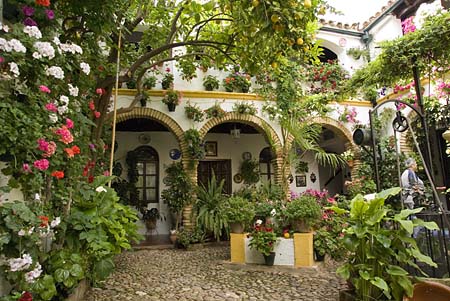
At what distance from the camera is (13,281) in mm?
2088

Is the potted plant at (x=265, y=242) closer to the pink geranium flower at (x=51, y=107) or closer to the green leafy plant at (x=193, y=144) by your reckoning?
the green leafy plant at (x=193, y=144)

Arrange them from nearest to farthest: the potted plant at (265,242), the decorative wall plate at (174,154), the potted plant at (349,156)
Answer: the potted plant at (265,242), the potted plant at (349,156), the decorative wall plate at (174,154)

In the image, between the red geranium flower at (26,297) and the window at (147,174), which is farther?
the window at (147,174)

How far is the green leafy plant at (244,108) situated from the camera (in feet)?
25.4

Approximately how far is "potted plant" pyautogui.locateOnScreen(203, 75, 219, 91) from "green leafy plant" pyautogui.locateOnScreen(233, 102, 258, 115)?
0.70m

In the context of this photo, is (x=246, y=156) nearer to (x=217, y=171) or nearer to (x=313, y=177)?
(x=217, y=171)

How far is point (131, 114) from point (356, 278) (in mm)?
5737

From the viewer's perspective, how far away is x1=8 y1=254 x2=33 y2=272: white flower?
6.43 feet

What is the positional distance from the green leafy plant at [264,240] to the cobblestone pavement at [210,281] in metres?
0.28

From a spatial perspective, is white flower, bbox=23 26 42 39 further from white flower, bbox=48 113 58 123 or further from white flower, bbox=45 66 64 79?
white flower, bbox=48 113 58 123

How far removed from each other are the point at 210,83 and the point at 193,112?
88 cm

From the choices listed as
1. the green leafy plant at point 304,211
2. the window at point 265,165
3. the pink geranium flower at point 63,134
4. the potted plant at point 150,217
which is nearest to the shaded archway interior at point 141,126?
the potted plant at point 150,217

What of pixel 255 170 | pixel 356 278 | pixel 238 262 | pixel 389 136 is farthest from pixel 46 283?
pixel 389 136

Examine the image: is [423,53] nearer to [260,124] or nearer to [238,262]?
[238,262]
